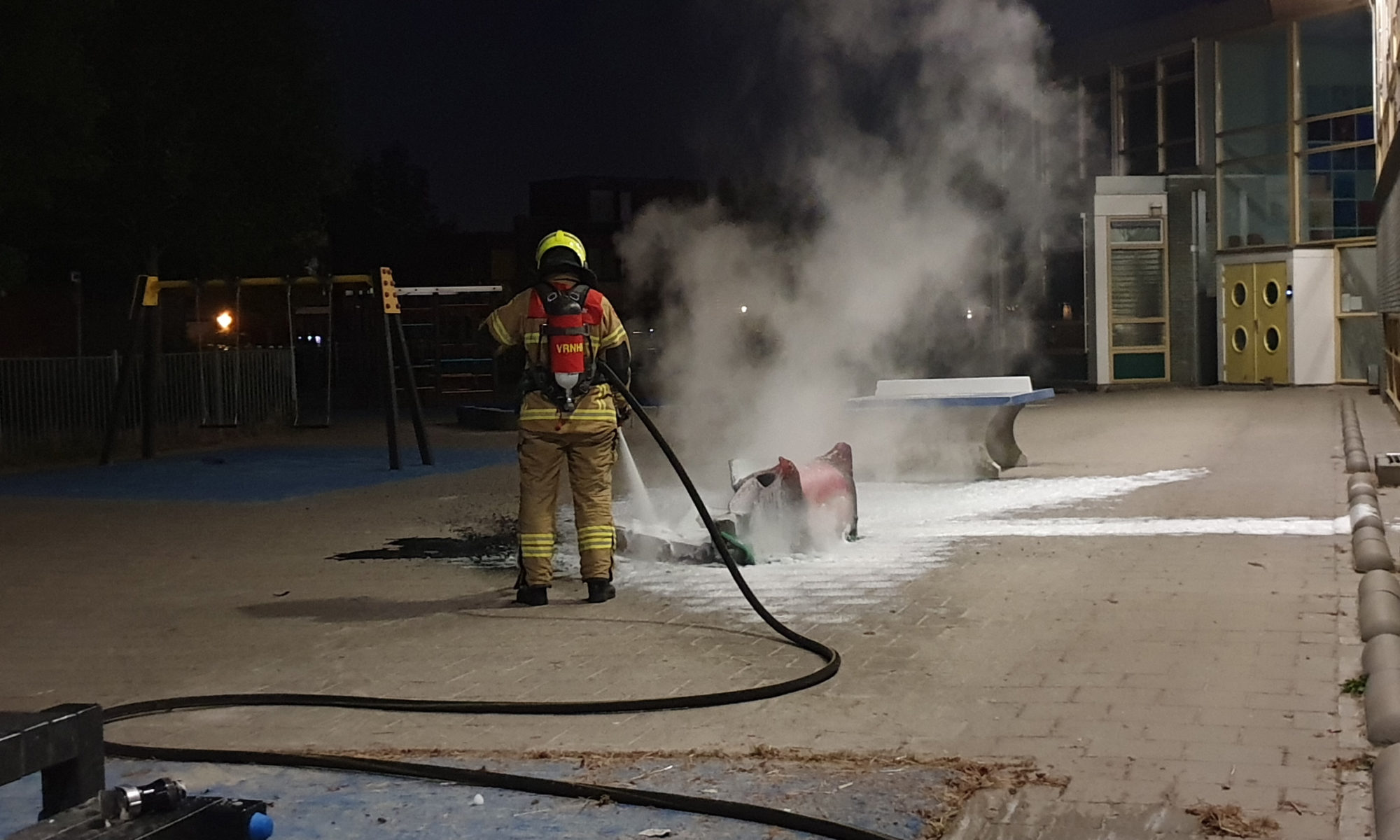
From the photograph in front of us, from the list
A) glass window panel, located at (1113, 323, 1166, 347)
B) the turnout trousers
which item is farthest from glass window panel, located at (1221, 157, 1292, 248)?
the turnout trousers

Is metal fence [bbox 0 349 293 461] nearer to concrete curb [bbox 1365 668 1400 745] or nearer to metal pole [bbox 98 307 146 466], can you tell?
metal pole [bbox 98 307 146 466]

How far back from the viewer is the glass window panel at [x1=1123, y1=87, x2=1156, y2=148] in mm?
31250

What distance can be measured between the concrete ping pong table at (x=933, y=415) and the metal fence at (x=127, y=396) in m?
9.50

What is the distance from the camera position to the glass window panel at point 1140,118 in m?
31.2

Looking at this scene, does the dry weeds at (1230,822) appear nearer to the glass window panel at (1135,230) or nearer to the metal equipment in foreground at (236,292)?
the metal equipment in foreground at (236,292)

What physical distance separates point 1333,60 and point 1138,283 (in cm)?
565

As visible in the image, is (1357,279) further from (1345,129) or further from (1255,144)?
(1255,144)

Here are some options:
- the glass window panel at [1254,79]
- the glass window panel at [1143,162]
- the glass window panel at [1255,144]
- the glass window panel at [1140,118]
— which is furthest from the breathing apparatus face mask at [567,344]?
the glass window panel at [1140,118]

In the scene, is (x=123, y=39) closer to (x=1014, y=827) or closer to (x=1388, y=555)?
(x=1388, y=555)

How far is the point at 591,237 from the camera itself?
165ft

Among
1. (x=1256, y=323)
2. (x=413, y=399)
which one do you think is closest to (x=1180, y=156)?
(x=1256, y=323)

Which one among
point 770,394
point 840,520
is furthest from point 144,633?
point 770,394

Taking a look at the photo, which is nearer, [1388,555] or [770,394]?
[1388,555]

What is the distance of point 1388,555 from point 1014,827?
4848 mm
